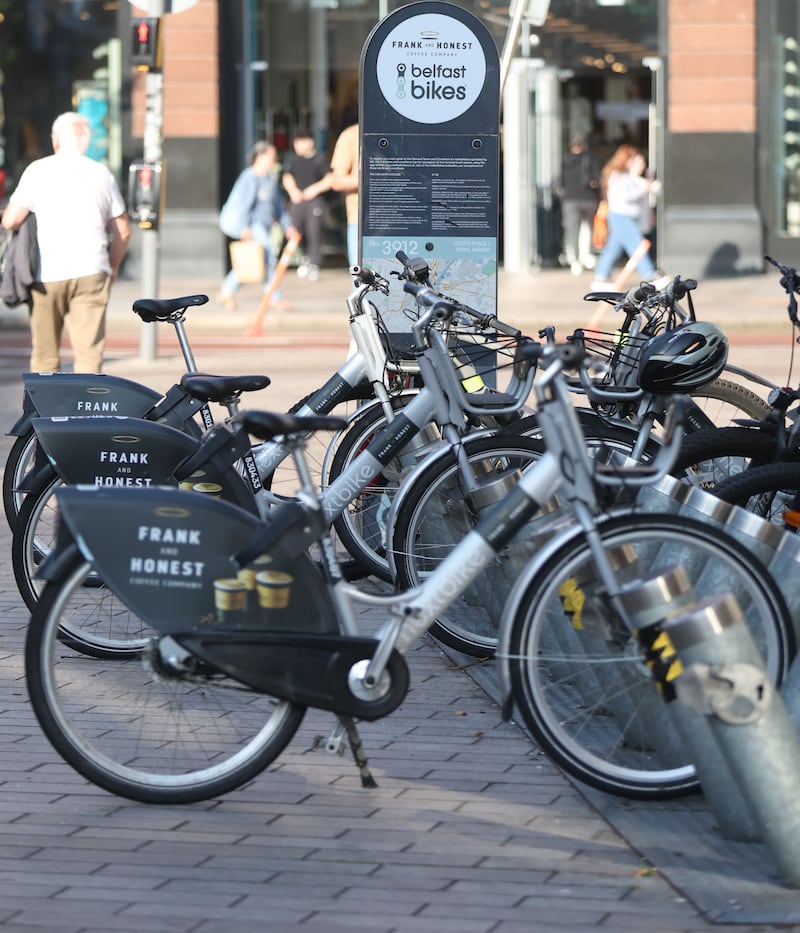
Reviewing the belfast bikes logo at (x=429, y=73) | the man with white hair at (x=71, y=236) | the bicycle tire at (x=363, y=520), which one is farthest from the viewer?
the man with white hair at (x=71, y=236)

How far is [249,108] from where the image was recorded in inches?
938

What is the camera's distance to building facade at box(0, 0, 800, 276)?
73.5 ft

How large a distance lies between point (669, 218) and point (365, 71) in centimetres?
1526

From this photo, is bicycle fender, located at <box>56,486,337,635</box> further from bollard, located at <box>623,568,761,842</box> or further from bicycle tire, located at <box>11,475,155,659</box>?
bollard, located at <box>623,568,761,842</box>

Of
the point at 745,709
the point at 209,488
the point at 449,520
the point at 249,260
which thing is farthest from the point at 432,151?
the point at 249,260

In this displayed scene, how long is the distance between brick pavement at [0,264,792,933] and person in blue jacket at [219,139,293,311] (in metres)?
14.0

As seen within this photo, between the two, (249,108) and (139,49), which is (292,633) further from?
(249,108)

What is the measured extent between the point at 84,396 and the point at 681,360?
210 cm

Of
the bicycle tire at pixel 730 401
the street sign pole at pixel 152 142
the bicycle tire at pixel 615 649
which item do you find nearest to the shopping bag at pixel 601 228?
the street sign pole at pixel 152 142

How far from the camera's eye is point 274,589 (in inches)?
168

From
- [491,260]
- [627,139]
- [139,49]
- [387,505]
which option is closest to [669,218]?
[627,139]

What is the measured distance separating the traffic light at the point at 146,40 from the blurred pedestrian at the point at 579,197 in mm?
10524

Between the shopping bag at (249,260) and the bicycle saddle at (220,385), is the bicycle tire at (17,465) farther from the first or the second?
the shopping bag at (249,260)

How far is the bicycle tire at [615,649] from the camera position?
4168 millimetres
